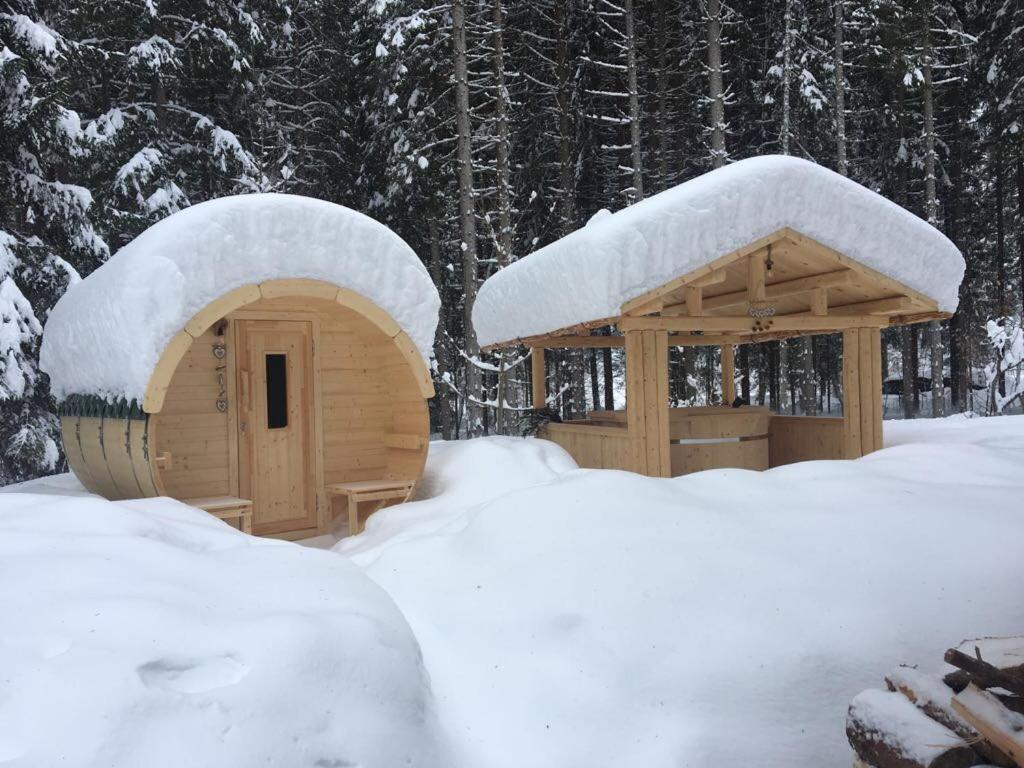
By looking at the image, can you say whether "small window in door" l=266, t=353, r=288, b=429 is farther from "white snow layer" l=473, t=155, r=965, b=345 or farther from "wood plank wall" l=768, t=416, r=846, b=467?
"wood plank wall" l=768, t=416, r=846, b=467

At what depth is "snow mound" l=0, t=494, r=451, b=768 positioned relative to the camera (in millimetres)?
2320

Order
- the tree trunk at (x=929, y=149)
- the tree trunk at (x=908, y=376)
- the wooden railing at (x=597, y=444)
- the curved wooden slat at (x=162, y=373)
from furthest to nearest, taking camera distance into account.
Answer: the tree trunk at (x=908, y=376)
the tree trunk at (x=929, y=149)
the wooden railing at (x=597, y=444)
the curved wooden slat at (x=162, y=373)

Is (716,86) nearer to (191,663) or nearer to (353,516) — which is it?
(353,516)

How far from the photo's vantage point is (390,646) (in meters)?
3.19

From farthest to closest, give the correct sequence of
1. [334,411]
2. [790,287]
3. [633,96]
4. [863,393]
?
[633,96] → [790,287] → [863,393] → [334,411]

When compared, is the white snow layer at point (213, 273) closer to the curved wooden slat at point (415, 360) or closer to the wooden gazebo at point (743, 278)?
the curved wooden slat at point (415, 360)

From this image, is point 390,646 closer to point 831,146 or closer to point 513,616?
point 513,616

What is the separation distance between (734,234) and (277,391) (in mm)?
5122

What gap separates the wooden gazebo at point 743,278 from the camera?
725cm

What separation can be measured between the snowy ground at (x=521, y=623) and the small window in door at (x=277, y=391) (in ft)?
8.19

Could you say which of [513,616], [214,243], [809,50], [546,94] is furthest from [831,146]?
[513,616]

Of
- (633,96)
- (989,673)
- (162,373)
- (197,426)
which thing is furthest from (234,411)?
(633,96)

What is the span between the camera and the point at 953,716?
9.04ft

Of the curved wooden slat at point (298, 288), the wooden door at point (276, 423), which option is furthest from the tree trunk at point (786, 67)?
the curved wooden slat at point (298, 288)
